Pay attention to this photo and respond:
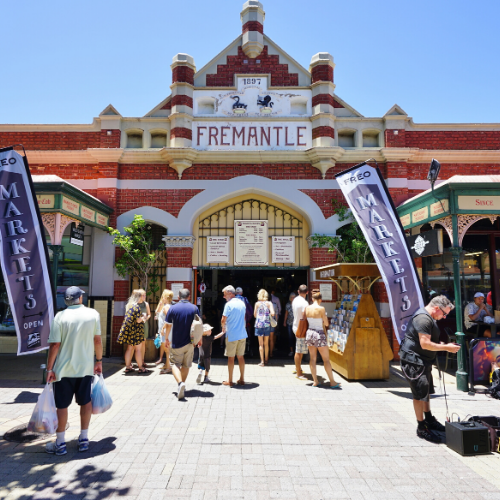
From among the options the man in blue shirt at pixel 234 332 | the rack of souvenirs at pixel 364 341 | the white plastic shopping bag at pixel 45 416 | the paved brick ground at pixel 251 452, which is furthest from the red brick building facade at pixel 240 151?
the white plastic shopping bag at pixel 45 416

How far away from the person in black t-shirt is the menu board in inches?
217

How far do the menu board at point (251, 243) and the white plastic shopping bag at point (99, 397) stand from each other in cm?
574

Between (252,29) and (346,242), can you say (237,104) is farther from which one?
(346,242)

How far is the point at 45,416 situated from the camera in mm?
4266

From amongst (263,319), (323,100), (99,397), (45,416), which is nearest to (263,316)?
(263,319)

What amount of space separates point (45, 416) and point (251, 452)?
7.60 feet

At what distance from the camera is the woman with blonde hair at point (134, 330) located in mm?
7863

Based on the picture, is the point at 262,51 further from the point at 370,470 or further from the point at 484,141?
the point at 370,470

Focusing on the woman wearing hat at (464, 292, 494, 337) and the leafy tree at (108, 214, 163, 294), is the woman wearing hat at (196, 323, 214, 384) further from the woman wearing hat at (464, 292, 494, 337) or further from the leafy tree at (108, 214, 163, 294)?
the woman wearing hat at (464, 292, 494, 337)

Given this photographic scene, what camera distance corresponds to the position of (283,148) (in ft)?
32.9

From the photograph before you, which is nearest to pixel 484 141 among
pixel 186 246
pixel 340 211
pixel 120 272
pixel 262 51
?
pixel 340 211

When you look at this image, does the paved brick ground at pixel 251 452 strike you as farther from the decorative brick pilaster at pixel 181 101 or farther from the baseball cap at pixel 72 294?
the decorative brick pilaster at pixel 181 101

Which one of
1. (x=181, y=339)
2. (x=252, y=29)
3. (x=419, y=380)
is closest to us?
(x=419, y=380)

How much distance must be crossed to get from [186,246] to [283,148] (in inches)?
141
